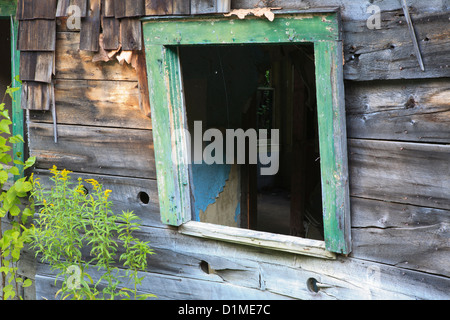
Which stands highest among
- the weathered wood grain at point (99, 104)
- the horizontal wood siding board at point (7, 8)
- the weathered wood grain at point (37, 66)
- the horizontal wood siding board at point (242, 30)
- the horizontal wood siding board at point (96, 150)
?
the horizontal wood siding board at point (7, 8)

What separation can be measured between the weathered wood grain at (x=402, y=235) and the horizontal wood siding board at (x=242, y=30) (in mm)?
916

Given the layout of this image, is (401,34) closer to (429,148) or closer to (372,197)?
(429,148)

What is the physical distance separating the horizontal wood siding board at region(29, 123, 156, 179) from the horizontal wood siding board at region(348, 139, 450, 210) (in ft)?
4.61

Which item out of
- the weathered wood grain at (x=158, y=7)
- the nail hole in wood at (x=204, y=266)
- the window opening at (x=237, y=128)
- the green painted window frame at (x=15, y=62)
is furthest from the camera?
the window opening at (x=237, y=128)

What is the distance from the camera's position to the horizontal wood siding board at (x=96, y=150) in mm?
Answer: 3930

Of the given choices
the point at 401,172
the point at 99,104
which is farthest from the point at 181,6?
the point at 401,172

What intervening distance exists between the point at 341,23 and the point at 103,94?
5.67 ft

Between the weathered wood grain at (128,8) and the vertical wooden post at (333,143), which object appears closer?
the vertical wooden post at (333,143)

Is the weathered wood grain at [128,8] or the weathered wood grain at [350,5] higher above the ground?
the weathered wood grain at [128,8]

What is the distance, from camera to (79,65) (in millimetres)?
4027

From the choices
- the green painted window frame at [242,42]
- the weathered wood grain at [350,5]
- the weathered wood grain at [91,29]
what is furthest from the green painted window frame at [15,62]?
the weathered wood grain at [350,5]

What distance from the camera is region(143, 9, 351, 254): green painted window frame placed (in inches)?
119

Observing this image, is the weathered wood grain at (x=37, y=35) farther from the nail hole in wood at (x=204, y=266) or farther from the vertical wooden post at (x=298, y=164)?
the vertical wooden post at (x=298, y=164)

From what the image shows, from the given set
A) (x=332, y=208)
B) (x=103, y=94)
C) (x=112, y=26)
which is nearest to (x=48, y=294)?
(x=103, y=94)
